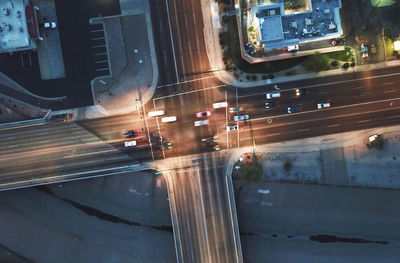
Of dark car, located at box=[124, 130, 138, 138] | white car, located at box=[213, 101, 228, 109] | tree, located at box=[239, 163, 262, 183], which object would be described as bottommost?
tree, located at box=[239, 163, 262, 183]

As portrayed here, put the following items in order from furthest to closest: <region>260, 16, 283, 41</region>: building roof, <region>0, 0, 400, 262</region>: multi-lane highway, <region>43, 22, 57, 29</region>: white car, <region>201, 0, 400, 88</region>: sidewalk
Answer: <region>201, 0, 400, 88</region>: sidewalk < <region>0, 0, 400, 262</region>: multi-lane highway < <region>43, 22, 57, 29</region>: white car < <region>260, 16, 283, 41</region>: building roof

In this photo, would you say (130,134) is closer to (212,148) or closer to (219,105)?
(212,148)

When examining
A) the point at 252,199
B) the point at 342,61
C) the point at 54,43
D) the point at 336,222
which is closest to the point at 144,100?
the point at 54,43

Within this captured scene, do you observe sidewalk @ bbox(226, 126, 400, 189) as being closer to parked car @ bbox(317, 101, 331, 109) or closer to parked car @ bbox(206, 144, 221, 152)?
parked car @ bbox(206, 144, 221, 152)

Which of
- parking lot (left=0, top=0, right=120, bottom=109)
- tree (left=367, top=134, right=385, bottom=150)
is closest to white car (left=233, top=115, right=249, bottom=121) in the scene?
tree (left=367, top=134, right=385, bottom=150)

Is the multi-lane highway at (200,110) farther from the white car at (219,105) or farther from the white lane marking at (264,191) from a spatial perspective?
the white lane marking at (264,191)

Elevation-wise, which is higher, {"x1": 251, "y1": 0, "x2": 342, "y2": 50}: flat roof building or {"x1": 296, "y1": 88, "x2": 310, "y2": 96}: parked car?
{"x1": 251, "y1": 0, "x2": 342, "y2": 50}: flat roof building

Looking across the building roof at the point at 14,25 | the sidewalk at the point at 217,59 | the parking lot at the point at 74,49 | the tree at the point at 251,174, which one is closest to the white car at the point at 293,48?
the sidewalk at the point at 217,59

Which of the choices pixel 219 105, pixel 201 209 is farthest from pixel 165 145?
pixel 201 209
